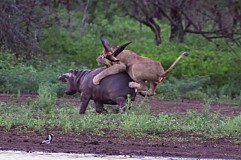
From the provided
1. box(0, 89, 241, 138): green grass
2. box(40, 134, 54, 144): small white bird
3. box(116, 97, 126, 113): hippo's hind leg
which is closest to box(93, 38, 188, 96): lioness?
box(116, 97, 126, 113): hippo's hind leg

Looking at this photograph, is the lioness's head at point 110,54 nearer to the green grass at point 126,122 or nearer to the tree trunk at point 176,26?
the green grass at point 126,122

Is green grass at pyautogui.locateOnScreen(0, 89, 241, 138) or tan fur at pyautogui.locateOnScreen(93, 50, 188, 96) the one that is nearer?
green grass at pyautogui.locateOnScreen(0, 89, 241, 138)

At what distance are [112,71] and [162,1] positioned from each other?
1248 centimetres

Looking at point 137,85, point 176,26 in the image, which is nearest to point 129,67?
point 137,85

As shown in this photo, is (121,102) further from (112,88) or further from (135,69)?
Answer: (135,69)

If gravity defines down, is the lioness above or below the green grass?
above

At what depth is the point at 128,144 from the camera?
422 inches

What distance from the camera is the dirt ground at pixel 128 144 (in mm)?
10156

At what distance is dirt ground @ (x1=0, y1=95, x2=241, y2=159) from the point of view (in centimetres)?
1016

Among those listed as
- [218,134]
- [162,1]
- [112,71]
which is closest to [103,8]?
[162,1]

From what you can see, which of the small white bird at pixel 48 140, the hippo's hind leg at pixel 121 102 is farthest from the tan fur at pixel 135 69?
the small white bird at pixel 48 140

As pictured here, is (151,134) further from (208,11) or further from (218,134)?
(208,11)

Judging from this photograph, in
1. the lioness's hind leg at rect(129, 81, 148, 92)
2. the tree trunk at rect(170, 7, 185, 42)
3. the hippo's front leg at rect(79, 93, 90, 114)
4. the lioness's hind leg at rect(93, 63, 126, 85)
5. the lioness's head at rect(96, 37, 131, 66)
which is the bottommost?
the tree trunk at rect(170, 7, 185, 42)

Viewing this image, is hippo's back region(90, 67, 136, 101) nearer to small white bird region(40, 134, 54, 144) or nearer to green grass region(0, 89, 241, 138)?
green grass region(0, 89, 241, 138)
